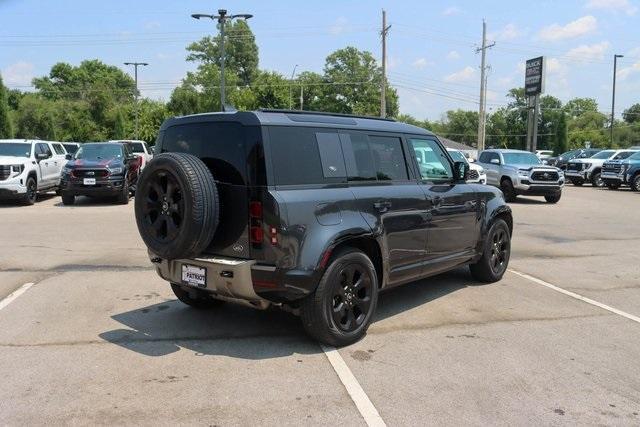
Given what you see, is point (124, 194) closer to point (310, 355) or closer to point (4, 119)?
point (310, 355)

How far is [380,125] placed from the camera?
5.90m

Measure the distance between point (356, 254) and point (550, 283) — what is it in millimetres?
3783

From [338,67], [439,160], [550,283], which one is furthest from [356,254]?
[338,67]

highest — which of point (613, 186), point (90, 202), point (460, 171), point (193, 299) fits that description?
point (460, 171)

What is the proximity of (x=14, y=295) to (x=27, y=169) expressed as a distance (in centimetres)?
1181

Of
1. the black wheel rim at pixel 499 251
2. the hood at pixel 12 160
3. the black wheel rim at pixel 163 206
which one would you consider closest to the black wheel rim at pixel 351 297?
the black wheel rim at pixel 163 206

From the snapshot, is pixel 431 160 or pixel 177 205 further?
pixel 431 160

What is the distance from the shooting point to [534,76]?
1922 inches

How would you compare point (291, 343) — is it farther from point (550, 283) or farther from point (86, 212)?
point (86, 212)

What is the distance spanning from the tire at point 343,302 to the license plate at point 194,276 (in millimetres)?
872

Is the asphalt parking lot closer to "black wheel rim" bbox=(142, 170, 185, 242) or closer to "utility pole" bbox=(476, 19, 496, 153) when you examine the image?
"black wheel rim" bbox=(142, 170, 185, 242)

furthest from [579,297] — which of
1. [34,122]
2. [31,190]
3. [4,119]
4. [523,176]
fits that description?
[34,122]

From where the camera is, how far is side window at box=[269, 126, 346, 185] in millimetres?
4785

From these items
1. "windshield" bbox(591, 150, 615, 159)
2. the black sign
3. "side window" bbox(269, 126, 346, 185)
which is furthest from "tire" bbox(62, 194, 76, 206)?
the black sign
